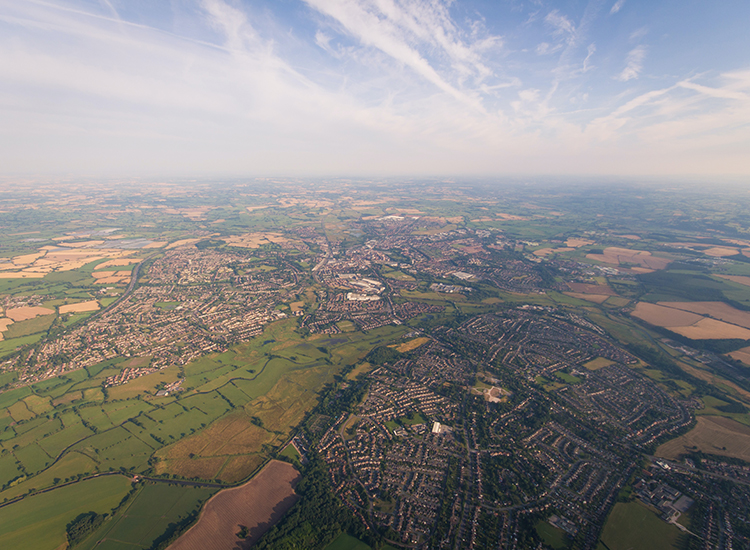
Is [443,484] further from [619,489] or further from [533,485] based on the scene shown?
[619,489]

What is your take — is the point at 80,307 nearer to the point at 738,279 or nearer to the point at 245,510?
the point at 245,510

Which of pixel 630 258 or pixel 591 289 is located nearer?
pixel 591 289

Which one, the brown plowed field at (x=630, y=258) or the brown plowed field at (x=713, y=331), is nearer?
the brown plowed field at (x=713, y=331)

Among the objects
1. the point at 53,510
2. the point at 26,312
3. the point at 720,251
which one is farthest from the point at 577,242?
the point at 26,312

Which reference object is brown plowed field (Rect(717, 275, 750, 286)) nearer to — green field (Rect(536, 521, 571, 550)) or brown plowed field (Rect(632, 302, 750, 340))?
brown plowed field (Rect(632, 302, 750, 340))

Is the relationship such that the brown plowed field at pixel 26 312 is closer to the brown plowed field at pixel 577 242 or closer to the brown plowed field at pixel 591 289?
the brown plowed field at pixel 591 289

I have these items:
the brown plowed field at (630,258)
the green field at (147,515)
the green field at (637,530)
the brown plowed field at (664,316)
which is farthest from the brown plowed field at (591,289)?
the green field at (147,515)

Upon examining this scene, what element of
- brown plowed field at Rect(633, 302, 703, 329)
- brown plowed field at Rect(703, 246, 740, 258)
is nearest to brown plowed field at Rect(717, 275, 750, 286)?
brown plowed field at Rect(703, 246, 740, 258)
